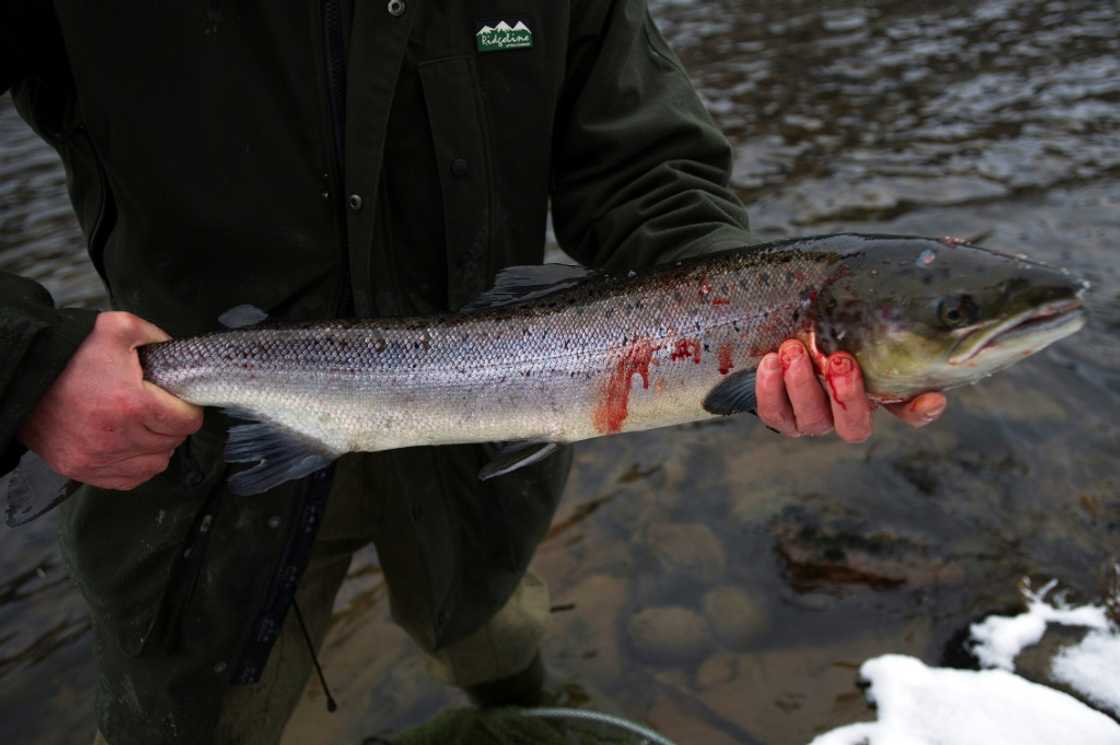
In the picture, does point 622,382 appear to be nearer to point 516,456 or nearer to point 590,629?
point 516,456

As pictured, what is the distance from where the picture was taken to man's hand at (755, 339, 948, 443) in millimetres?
2158

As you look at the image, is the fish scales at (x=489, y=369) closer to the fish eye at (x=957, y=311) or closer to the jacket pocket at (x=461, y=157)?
the jacket pocket at (x=461, y=157)

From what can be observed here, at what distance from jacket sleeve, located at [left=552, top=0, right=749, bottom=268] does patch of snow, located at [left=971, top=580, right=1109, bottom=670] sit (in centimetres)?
231

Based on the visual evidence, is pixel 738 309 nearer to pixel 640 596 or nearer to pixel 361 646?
pixel 640 596

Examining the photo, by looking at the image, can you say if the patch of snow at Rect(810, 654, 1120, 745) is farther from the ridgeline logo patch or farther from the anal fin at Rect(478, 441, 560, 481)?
the ridgeline logo patch

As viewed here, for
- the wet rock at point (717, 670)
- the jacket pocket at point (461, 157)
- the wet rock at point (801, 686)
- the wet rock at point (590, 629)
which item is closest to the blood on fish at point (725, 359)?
the jacket pocket at point (461, 157)

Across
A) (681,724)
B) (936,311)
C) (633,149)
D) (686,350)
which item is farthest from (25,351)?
(681,724)

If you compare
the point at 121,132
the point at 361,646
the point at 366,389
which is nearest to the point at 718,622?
the point at 361,646

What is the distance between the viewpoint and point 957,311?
6.86 feet

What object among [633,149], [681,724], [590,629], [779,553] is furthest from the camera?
[779,553]

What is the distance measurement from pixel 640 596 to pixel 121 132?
3.26m

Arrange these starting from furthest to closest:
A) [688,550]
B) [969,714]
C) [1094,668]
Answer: [688,550] → [1094,668] → [969,714]

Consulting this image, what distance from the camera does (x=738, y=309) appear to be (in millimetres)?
2301

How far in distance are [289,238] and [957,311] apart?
1690 mm
